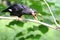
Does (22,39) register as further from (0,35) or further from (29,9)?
(0,35)

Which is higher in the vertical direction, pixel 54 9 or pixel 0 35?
pixel 0 35

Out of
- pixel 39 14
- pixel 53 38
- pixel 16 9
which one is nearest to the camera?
pixel 39 14

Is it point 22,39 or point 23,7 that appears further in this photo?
point 22,39

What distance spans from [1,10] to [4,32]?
811 mm

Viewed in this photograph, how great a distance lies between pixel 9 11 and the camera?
1479 millimetres

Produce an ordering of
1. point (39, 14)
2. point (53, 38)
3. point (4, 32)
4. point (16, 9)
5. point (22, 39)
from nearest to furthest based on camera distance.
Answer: point (39, 14)
point (16, 9)
point (22, 39)
point (4, 32)
point (53, 38)

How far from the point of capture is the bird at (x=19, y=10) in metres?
1.43

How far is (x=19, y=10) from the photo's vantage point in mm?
1501

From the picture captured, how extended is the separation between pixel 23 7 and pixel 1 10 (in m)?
0.14

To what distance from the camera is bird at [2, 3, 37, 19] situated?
4.70 feet

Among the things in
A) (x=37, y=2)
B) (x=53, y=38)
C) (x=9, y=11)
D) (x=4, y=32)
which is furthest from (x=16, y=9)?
(x=53, y=38)

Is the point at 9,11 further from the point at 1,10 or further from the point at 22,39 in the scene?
the point at 22,39

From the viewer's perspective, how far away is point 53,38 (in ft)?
9.75

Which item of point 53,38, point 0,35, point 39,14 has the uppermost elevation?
point 53,38
